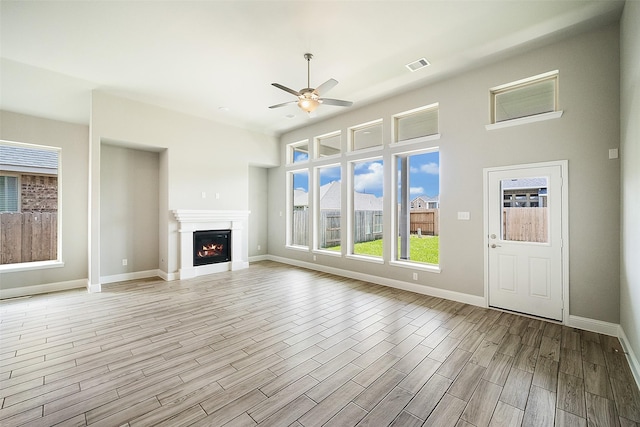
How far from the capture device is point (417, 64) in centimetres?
394

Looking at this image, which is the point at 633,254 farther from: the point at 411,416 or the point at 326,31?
the point at 326,31

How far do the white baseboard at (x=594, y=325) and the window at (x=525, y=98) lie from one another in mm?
2640

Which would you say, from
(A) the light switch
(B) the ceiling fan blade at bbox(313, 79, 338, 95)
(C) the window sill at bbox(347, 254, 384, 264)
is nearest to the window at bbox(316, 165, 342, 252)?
(C) the window sill at bbox(347, 254, 384, 264)

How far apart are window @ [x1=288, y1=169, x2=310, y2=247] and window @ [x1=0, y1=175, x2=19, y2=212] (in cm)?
539

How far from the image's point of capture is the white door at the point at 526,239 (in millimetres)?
3406

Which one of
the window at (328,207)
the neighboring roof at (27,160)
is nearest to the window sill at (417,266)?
the window at (328,207)

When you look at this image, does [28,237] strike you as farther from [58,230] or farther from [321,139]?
[321,139]

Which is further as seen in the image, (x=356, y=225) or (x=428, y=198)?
(x=356, y=225)

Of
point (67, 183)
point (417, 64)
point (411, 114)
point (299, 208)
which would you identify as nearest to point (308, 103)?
point (417, 64)

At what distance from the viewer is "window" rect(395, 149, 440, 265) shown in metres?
4.79

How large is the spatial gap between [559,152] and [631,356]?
2.29m

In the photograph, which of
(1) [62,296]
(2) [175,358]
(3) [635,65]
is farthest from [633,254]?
(1) [62,296]

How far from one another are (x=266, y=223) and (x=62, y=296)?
4.54 m

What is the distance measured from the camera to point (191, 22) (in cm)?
307
